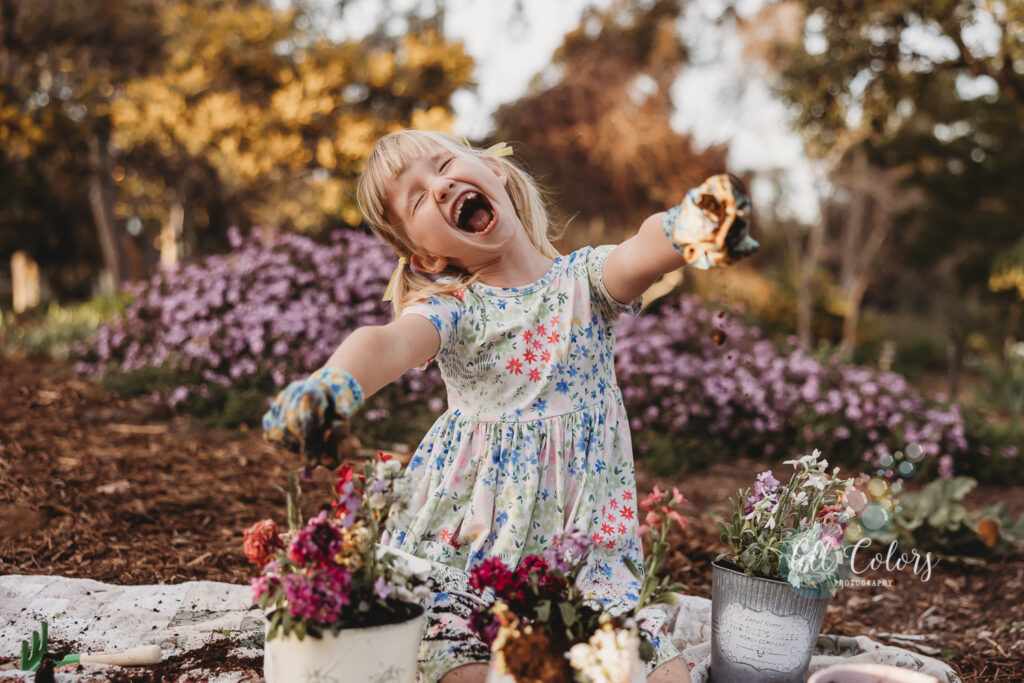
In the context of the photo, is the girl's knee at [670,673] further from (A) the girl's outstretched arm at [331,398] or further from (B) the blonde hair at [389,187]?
(B) the blonde hair at [389,187]

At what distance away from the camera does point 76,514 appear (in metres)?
2.98

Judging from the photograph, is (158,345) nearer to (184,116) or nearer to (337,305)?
(337,305)

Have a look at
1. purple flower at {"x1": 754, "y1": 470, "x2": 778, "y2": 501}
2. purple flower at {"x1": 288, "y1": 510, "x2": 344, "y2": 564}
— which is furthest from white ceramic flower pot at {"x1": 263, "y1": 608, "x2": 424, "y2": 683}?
purple flower at {"x1": 754, "y1": 470, "x2": 778, "y2": 501}

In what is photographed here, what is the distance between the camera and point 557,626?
4.61 ft

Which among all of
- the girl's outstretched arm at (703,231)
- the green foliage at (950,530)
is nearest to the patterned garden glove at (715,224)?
the girl's outstretched arm at (703,231)

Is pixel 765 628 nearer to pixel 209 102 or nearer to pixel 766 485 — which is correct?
pixel 766 485

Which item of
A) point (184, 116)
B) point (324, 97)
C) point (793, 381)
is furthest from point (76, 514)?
point (184, 116)

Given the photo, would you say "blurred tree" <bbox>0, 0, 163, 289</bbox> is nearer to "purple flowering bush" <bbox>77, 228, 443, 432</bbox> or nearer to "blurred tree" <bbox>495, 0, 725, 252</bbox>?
"blurred tree" <bbox>495, 0, 725, 252</bbox>

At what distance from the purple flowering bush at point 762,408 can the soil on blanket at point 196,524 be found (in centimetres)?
40

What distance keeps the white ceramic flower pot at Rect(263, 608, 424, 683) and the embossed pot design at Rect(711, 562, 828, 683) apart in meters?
0.82

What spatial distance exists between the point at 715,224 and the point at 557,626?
0.77m

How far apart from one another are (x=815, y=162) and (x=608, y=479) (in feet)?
Answer: 43.3

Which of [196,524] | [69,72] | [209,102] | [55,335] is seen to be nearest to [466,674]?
[196,524]

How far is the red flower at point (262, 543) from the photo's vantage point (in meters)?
1.36
